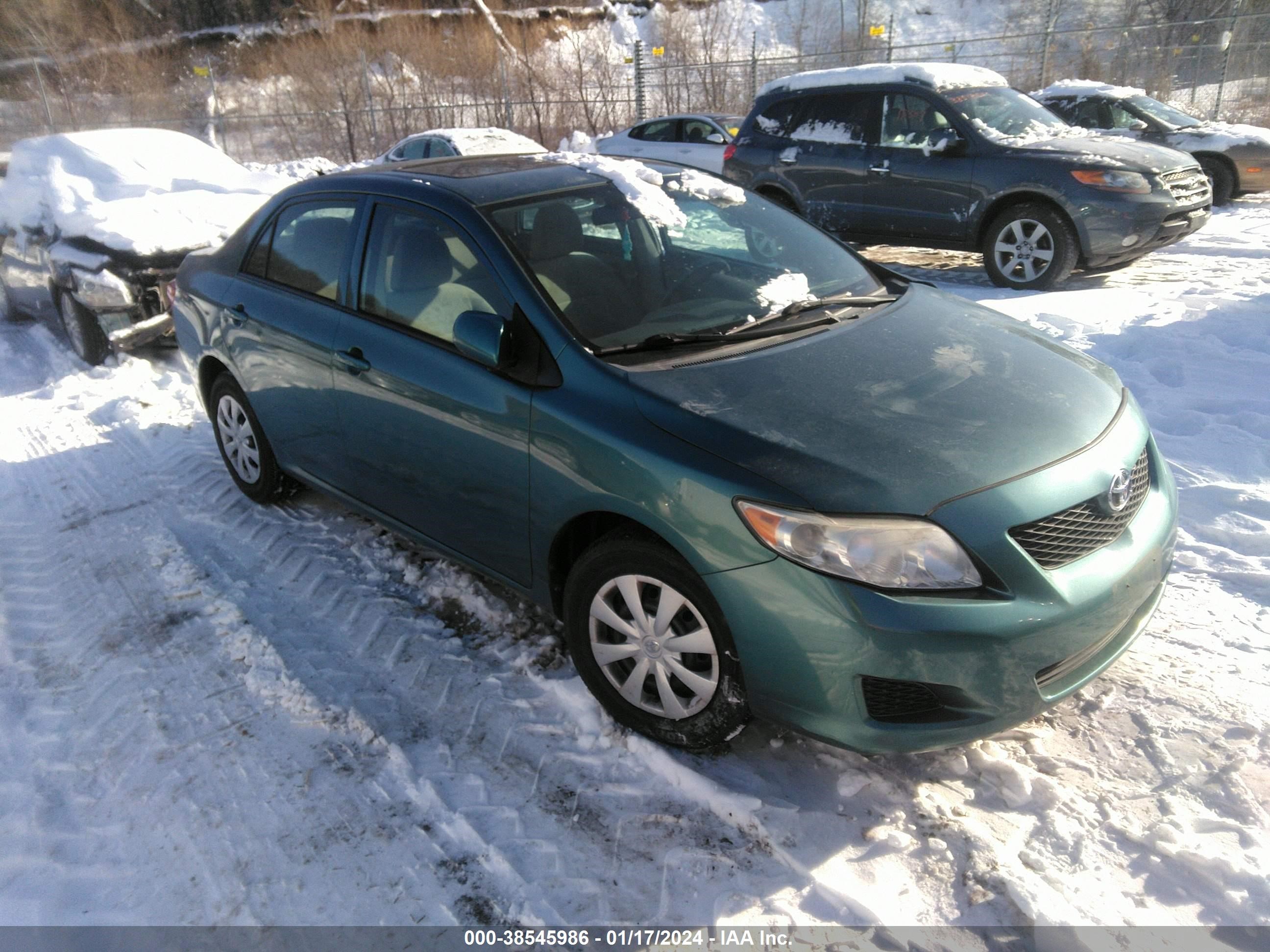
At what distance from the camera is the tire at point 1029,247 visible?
7969 millimetres

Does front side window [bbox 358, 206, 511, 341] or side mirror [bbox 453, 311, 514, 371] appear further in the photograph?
front side window [bbox 358, 206, 511, 341]

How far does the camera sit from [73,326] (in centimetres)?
707

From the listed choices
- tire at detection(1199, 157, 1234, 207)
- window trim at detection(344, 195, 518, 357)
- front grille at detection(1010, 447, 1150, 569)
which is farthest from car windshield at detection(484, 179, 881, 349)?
tire at detection(1199, 157, 1234, 207)

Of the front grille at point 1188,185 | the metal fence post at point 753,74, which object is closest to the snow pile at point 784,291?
the front grille at point 1188,185

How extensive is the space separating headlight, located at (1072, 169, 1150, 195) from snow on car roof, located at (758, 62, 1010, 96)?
1670mm

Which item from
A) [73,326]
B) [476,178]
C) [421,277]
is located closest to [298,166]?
[73,326]

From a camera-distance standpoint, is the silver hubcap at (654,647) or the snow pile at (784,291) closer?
the silver hubcap at (654,647)

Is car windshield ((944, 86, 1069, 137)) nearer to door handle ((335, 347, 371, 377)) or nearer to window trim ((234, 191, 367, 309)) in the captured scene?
window trim ((234, 191, 367, 309))

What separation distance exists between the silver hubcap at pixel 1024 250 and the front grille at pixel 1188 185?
114cm

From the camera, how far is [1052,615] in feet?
7.85

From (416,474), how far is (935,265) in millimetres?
7730

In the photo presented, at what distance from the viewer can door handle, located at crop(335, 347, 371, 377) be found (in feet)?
11.7

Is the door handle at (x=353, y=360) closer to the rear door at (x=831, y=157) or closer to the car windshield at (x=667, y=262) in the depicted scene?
the car windshield at (x=667, y=262)

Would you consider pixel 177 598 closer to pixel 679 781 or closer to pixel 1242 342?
pixel 679 781
